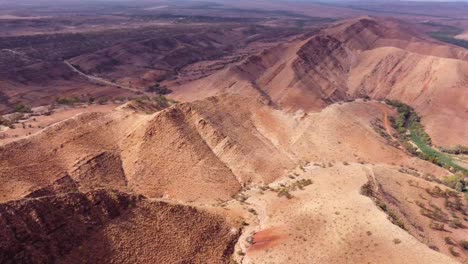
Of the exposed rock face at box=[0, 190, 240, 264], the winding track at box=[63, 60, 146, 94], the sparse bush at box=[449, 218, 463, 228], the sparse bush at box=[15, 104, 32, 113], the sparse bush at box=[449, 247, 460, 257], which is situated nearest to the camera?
the exposed rock face at box=[0, 190, 240, 264]

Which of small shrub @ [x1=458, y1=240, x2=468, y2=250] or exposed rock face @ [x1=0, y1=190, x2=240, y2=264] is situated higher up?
exposed rock face @ [x1=0, y1=190, x2=240, y2=264]

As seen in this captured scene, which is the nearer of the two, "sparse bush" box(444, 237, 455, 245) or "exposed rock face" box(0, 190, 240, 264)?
"exposed rock face" box(0, 190, 240, 264)

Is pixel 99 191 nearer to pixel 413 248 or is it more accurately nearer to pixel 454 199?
pixel 413 248

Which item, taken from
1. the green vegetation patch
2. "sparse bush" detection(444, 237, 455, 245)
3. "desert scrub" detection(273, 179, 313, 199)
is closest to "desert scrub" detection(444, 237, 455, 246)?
"sparse bush" detection(444, 237, 455, 245)

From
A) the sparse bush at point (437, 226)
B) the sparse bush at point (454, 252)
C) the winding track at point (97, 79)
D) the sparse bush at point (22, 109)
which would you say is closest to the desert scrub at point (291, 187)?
the sparse bush at point (437, 226)

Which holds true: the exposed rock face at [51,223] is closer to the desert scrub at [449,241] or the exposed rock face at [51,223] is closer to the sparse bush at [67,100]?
the desert scrub at [449,241]

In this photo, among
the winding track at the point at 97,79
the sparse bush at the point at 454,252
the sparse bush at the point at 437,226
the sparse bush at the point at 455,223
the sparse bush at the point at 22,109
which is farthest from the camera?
the winding track at the point at 97,79

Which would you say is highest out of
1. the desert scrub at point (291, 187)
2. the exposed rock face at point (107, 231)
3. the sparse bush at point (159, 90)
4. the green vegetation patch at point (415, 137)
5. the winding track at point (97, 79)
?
the exposed rock face at point (107, 231)

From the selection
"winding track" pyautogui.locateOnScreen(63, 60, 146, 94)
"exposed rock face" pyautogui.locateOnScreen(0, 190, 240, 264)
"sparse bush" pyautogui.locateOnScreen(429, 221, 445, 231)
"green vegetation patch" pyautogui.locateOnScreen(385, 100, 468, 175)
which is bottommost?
"green vegetation patch" pyautogui.locateOnScreen(385, 100, 468, 175)

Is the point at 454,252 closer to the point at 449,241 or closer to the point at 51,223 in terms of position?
the point at 449,241

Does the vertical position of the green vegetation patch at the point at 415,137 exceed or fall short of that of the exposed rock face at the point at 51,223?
it falls short

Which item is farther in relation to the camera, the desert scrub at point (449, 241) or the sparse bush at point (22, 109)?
the sparse bush at point (22, 109)

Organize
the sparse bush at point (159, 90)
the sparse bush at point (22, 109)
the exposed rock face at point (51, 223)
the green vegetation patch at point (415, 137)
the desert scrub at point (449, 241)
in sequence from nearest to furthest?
the exposed rock face at point (51, 223)
the desert scrub at point (449, 241)
the green vegetation patch at point (415, 137)
the sparse bush at point (22, 109)
the sparse bush at point (159, 90)

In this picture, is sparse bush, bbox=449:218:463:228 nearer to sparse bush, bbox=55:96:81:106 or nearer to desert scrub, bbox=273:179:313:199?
desert scrub, bbox=273:179:313:199
